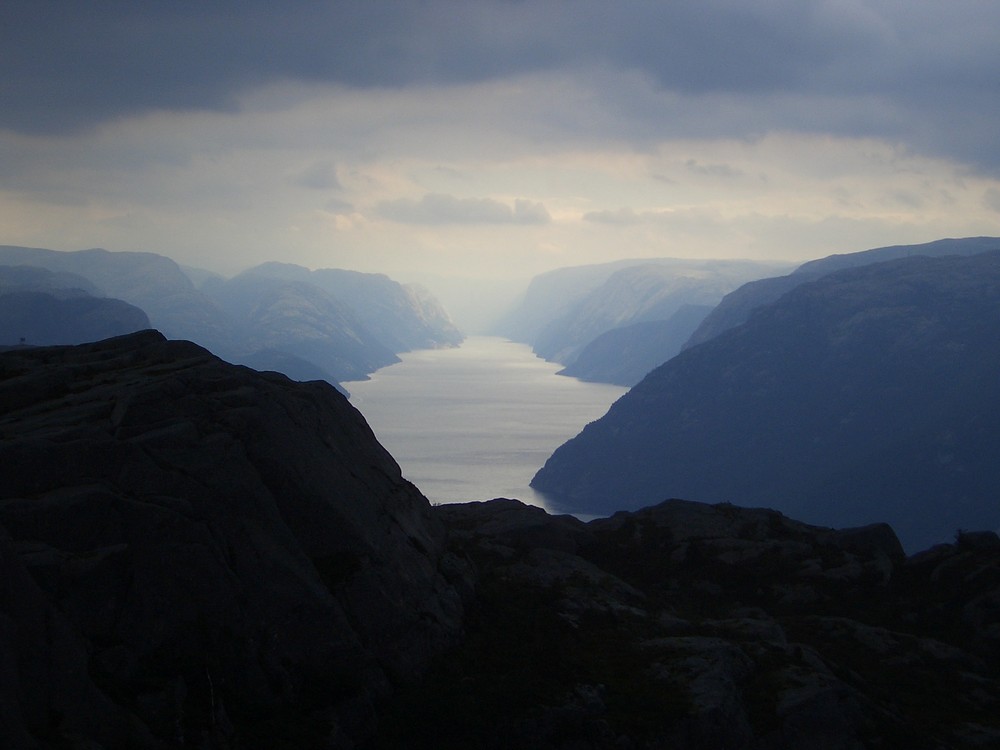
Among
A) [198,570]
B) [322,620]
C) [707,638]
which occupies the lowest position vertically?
[707,638]

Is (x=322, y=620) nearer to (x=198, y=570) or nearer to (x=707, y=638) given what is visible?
(x=198, y=570)

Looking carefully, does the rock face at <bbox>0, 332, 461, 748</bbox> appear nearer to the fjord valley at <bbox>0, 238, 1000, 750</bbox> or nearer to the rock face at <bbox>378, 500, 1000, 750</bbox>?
the fjord valley at <bbox>0, 238, 1000, 750</bbox>

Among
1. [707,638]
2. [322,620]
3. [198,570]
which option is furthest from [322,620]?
[707,638]

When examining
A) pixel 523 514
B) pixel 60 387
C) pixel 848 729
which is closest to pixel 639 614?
pixel 848 729

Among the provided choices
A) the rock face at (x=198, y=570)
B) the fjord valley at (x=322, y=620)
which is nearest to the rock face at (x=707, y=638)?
the fjord valley at (x=322, y=620)

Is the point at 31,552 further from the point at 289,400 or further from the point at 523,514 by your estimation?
the point at 523,514

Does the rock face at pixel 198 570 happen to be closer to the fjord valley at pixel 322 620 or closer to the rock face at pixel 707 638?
the fjord valley at pixel 322 620
